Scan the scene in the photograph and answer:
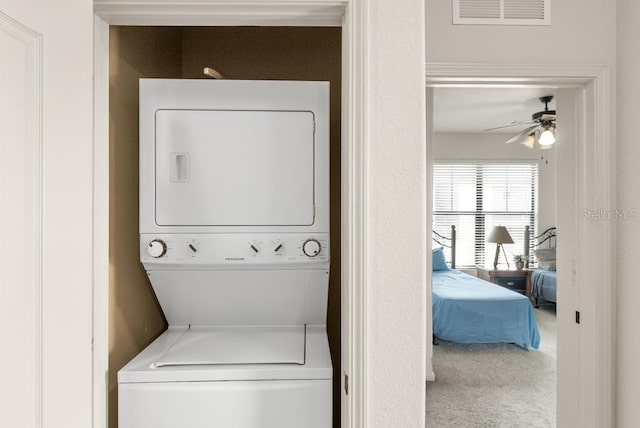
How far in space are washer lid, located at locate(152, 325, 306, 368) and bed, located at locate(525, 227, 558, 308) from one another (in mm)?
4891

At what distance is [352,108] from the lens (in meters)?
1.13

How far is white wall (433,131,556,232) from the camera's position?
20.9 feet

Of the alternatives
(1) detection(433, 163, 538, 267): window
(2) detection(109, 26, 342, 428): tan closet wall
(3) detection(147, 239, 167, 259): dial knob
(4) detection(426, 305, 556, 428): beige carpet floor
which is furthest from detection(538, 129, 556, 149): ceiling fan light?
(3) detection(147, 239, 167, 259): dial knob

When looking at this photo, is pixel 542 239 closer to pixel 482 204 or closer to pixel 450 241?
pixel 482 204

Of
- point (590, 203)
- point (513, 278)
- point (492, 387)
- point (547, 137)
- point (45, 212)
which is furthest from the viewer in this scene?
point (513, 278)

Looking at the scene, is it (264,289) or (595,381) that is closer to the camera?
(264,289)

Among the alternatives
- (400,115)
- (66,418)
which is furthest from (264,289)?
(400,115)

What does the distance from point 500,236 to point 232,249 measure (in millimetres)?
5311

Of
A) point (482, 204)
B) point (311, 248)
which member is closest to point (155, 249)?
point (311, 248)

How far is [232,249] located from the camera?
1.54 meters

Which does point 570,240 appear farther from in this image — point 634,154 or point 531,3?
point 531,3

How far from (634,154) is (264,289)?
1.62m

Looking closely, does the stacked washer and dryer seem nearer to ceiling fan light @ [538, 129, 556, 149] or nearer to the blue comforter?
the blue comforter

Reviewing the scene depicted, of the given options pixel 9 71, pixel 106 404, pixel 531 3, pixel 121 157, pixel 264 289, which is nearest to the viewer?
pixel 9 71
